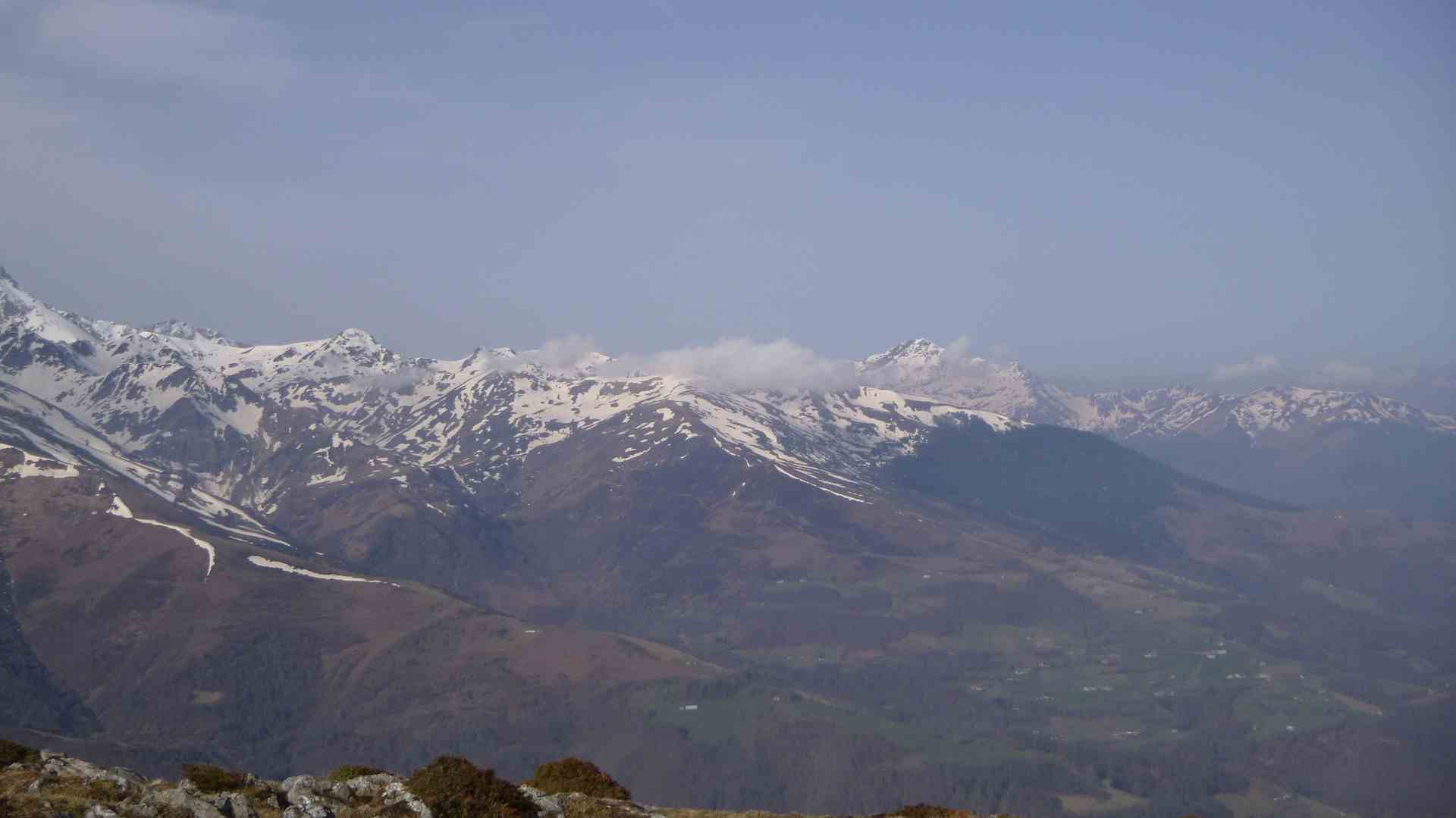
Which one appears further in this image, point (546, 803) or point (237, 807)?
point (546, 803)

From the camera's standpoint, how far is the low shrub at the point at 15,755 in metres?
50.2

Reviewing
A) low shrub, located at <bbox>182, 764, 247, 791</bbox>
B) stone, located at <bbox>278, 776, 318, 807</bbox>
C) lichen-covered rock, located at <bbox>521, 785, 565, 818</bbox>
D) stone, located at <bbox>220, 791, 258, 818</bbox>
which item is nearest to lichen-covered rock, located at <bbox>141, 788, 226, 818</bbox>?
stone, located at <bbox>220, 791, 258, 818</bbox>

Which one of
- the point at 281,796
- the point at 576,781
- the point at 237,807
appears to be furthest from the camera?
the point at 576,781

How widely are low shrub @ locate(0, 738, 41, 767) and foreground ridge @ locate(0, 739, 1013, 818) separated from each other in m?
0.05

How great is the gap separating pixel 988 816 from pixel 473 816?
29894mm

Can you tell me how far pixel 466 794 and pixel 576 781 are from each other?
46.5ft

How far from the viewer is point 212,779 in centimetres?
4900

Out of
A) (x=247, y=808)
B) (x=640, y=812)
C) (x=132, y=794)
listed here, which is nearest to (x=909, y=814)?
(x=640, y=812)

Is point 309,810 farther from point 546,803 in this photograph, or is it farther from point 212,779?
point 546,803

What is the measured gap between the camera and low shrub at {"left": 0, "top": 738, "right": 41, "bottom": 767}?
50.2 meters

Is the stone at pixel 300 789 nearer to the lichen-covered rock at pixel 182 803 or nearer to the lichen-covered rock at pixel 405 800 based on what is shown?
the lichen-covered rock at pixel 405 800

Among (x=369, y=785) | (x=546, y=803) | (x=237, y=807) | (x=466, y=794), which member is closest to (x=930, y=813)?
(x=546, y=803)

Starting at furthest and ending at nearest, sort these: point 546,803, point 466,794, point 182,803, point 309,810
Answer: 1. point 546,803
2. point 466,794
3. point 309,810
4. point 182,803

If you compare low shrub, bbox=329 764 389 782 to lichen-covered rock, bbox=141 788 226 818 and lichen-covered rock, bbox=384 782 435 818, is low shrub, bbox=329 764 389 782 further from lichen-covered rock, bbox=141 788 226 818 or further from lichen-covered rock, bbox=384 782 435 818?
lichen-covered rock, bbox=141 788 226 818
